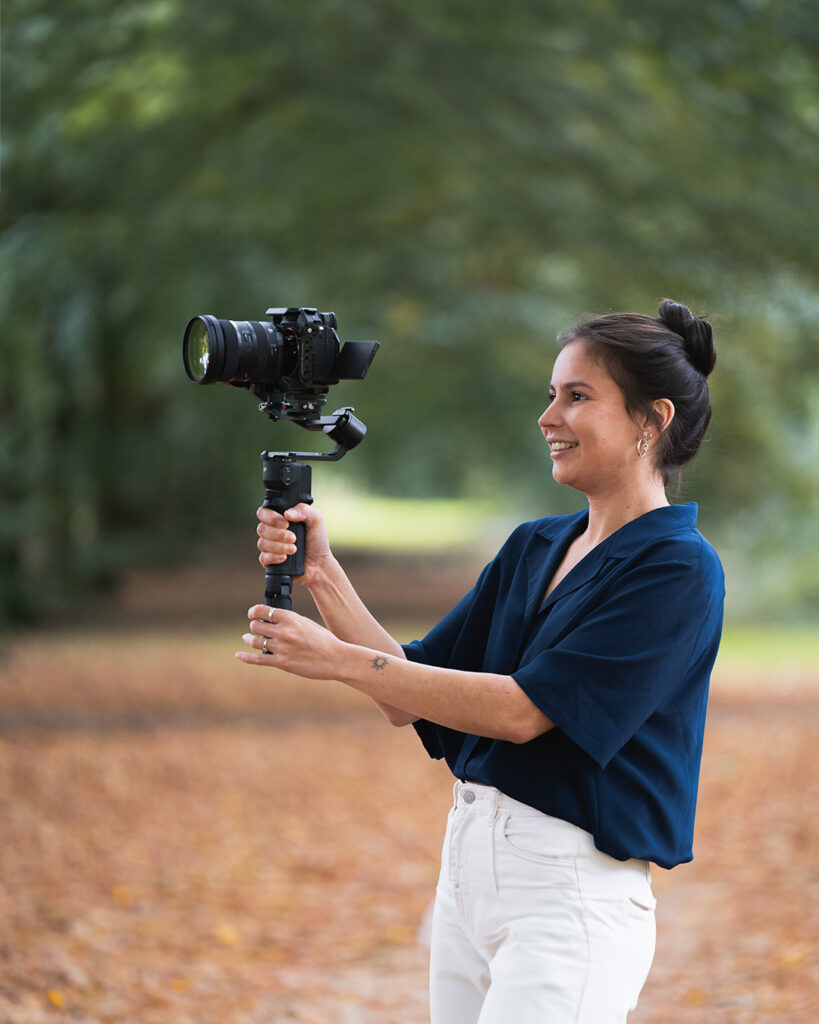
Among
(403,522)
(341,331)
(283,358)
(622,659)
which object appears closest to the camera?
(622,659)

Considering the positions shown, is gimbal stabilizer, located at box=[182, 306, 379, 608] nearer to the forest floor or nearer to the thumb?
the thumb

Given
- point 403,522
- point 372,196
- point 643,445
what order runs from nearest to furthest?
point 643,445 → point 372,196 → point 403,522

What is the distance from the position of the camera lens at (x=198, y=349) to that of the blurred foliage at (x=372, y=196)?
3714mm

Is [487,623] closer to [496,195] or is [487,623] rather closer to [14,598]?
[496,195]

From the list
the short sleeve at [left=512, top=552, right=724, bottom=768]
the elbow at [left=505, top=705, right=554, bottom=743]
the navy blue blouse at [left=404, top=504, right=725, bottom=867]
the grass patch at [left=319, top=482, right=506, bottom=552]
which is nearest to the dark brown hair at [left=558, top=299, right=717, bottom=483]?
the navy blue blouse at [left=404, top=504, right=725, bottom=867]

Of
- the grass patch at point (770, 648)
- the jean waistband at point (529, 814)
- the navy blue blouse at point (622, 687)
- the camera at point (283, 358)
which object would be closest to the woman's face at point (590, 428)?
the navy blue blouse at point (622, 687)

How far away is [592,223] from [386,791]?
3.93m

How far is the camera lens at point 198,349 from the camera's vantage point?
2484mm

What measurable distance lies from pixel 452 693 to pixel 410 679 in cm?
8

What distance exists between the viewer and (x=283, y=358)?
2545mm

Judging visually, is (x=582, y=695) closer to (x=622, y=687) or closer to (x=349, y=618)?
(x=622, y=687)

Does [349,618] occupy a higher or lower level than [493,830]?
higher

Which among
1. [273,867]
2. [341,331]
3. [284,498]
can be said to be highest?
[341,331]

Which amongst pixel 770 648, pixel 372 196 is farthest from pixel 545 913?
pixel 770 648
